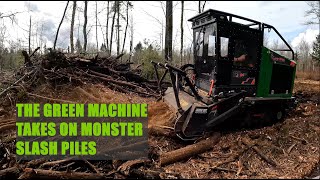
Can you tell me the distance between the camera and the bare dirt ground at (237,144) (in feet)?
18.5

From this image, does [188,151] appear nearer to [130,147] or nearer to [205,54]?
[130,147]

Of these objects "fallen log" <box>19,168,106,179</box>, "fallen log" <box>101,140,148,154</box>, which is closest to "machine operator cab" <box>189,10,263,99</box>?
"fallen log" <box>101,140,148,154</box>

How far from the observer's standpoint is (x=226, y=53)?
23.5 feet

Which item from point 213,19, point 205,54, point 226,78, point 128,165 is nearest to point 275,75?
point 226,78

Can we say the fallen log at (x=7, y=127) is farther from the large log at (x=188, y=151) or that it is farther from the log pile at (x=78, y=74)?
the large log at (x=188, y=151)

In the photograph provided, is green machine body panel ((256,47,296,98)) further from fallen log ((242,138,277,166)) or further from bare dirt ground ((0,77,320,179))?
fallen log ((242,138,277,166))

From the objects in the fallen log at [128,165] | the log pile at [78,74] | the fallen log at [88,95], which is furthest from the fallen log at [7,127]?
the fallen log at [128,165]

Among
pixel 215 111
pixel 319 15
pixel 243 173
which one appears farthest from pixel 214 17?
pixel 319 15

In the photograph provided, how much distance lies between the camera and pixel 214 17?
23.0ft

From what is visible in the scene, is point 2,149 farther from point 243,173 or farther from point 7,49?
point 7,49

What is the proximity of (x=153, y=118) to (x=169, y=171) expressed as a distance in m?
2.08

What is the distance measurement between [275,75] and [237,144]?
8.52ft

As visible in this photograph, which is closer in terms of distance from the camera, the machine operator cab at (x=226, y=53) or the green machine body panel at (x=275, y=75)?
the machine operator cab at (x=226, y=53)

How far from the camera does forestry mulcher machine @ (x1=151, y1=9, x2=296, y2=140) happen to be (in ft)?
22.2
